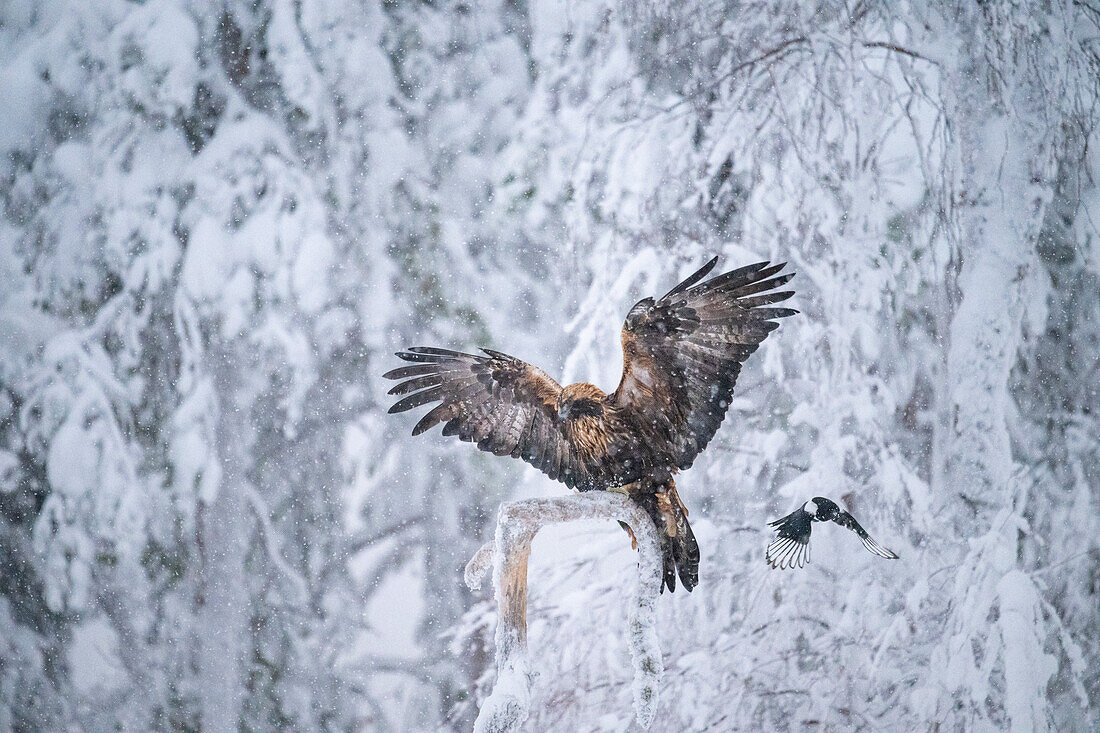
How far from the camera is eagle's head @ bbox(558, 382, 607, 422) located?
94 cm

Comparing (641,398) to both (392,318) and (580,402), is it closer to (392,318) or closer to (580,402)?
(580,402)

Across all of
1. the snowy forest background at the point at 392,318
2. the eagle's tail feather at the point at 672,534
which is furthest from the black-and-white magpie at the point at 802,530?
the eagle's tail feather at the point at 672,534

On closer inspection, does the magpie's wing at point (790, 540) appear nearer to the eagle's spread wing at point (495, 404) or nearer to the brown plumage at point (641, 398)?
the brown plumage at point (641, 398)

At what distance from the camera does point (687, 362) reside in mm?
940

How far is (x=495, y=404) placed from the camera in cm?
101

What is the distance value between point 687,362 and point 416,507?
0.55 meters

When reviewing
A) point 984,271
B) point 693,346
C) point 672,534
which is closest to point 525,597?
point 672,534

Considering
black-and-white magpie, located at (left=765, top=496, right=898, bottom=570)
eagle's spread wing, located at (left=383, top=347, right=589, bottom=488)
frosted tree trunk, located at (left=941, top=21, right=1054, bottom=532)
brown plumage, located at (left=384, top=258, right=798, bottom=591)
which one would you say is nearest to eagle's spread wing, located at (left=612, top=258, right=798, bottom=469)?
brown plumage, located at (left=384, top=258, right=798, bottom=591)

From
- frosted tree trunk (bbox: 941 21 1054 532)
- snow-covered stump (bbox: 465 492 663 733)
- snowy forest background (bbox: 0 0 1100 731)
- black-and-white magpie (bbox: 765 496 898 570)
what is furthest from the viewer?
frosted tree trunk (bbox: 941 21 1054 532)

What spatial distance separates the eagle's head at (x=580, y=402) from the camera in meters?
0.94

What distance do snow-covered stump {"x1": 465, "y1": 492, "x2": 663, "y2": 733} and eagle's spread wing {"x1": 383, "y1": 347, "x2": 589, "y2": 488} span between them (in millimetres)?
72

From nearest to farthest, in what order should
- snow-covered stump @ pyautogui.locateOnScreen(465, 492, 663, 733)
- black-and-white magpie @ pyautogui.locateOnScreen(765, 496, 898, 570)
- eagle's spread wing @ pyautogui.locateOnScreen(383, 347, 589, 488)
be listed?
snow-covered stump @ pyautogui.locateOnScreen(465, 492, 663, 733) → eagle's spread wing @ pyautogui.locateOnScreen(383, 347, 589, 488) → black-and-white magpie @ pyautogui.locateOnScreen(765, 496, 898, 570)

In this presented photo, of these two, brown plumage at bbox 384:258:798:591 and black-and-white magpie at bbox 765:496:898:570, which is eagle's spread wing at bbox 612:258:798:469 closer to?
brown plumage at bbox 384:258:798:591

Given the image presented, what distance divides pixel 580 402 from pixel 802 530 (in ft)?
1.50
